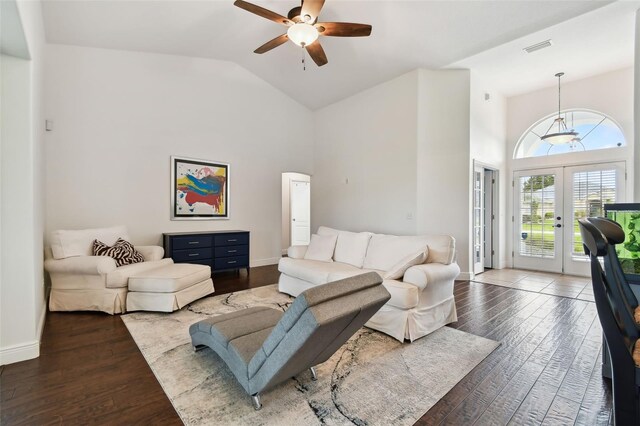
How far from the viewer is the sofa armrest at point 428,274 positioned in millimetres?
2688

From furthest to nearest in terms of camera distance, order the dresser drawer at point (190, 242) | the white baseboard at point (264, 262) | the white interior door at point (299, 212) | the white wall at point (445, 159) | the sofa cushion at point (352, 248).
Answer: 1. the white interior door at point (299, 212)
2. the white baseboard at point (264, 262)
3. the white wall at point (445, 159)
4. the dresser drawer at point (190, 242)
5. the sofa cushion at point (352, 248)

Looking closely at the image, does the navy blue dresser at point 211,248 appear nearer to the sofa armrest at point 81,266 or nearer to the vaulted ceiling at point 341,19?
the sofa armrest at point 81,266

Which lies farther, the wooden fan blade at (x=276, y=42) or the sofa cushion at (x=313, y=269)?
the wooden fan blade at (x=276, y=42)

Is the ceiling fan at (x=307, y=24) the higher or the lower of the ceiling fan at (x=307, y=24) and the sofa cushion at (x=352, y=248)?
the higher

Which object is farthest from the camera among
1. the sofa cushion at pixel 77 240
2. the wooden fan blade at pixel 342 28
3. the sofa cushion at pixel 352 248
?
the sofa cushion at pixel 352 248

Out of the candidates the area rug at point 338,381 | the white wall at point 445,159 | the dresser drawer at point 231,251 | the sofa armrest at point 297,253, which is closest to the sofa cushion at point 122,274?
the area rug at point 338,381

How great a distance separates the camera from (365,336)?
9.02 ft

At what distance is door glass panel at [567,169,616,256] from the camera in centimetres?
497

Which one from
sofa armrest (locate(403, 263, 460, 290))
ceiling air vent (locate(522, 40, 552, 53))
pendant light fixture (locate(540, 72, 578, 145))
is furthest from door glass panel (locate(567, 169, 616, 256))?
sofa armrest (locate(403, 263, 460, 290))

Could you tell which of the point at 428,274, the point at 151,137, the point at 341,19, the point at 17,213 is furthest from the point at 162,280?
the point at 341,19

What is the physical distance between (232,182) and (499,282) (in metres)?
5.10

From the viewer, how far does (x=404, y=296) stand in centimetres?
260

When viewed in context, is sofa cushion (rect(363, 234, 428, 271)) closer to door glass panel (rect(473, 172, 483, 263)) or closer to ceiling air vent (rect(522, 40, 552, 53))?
door glass panel (rect(473, 172, 483, 263))

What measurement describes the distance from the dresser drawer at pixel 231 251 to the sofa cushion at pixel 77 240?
4.85ft
